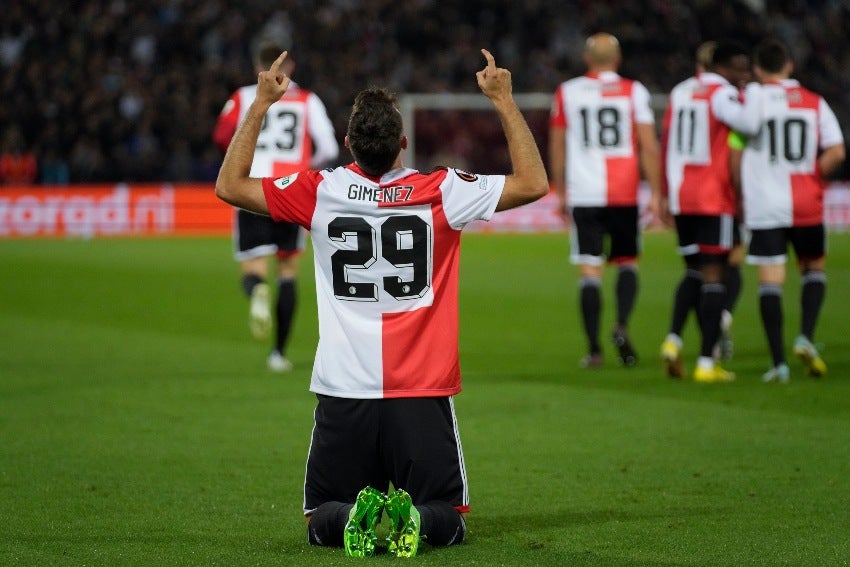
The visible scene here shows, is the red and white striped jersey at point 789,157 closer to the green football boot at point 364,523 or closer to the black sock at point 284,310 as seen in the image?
the black sock at point 284,310

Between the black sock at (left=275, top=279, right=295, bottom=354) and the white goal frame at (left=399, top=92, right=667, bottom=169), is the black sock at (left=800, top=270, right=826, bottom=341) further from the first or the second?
the white goal frame at (left=399, top=92, right=667, bottom=169)

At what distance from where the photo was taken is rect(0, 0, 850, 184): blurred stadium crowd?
88.1 ft

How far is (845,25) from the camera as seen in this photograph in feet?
102

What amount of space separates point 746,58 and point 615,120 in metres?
1.17

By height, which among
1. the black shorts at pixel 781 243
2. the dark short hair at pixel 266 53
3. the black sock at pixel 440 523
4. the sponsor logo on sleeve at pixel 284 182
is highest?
the dark short hair at pixel 266 53

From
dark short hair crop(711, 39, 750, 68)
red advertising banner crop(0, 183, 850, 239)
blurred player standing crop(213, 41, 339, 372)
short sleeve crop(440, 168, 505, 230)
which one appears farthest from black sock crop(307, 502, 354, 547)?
red advertising banner crop(0, 183, 850, 239)

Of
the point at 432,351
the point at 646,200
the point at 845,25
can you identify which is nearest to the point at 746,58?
the point at 432,351

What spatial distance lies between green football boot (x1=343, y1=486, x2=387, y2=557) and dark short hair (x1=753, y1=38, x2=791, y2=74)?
5.31 meters

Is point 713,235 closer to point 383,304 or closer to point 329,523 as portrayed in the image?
point 383,304

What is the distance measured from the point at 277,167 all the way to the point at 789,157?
143 inches

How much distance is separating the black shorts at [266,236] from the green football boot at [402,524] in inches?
213

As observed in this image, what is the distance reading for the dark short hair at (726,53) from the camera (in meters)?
9.31

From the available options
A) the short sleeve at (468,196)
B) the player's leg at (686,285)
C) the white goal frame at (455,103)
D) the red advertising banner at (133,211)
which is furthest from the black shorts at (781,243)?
the white goal frame at (455,103)

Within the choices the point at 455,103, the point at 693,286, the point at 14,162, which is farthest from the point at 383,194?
the point at 455,103
